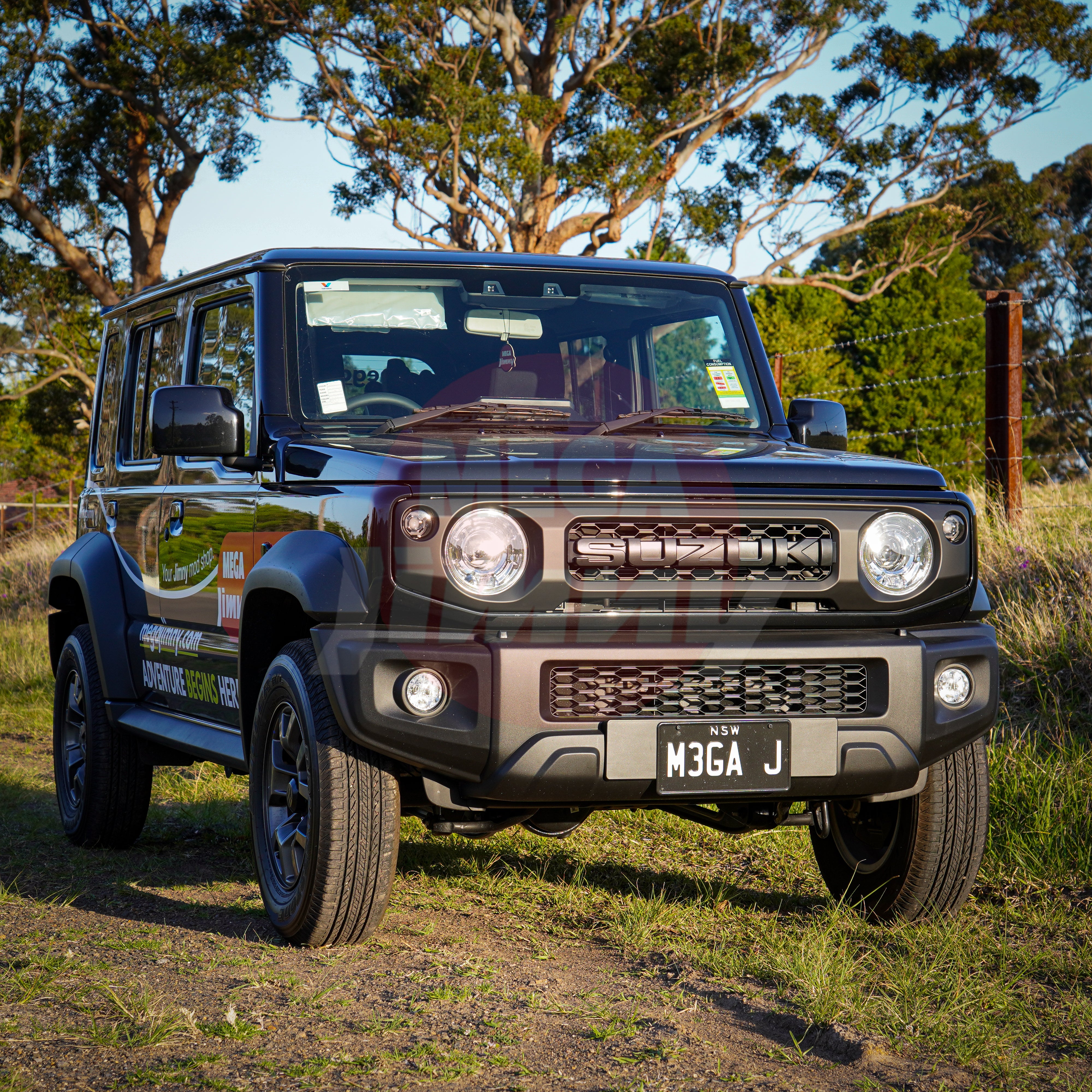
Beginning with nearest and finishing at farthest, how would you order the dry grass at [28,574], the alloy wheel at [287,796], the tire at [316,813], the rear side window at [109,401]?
the tire at [316,813], the alloy wheel at [287,796], the rear side window at [109,401], the dry grass at [28,574]

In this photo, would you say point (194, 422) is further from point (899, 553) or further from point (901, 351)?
point (901, 351)

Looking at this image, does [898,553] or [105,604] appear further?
[105,604]

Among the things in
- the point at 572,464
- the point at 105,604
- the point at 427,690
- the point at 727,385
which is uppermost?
the point at 727,385

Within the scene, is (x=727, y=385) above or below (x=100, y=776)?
above

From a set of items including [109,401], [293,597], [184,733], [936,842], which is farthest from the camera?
[109,401]

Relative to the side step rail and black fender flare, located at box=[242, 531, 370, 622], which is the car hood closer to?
black fender flare, located at box=[242, 531, 370, 622]

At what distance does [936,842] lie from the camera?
4.08 meters

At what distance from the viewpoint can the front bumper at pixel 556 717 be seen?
11.0ft

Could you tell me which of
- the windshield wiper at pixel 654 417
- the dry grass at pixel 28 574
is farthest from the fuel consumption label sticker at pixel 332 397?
the dry grass at pixel 28 574

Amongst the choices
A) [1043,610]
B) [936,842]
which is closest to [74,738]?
[936,842]

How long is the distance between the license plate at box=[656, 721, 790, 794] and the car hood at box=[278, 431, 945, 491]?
0.62m

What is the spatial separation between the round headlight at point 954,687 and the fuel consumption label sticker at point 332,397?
1.98 metres

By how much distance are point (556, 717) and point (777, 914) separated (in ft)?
5.14

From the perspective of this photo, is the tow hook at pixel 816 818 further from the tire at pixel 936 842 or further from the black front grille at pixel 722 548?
the black front grille at pixel 722 548
